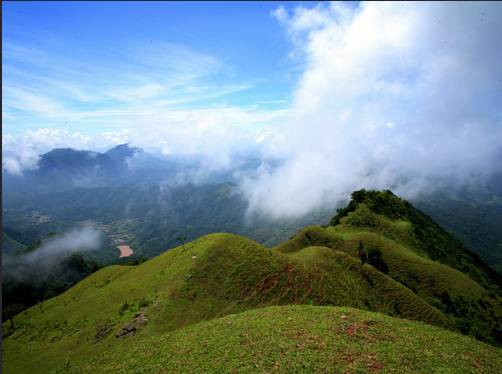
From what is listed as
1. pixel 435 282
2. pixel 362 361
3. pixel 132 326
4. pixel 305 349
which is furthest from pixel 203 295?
pixel 435 282

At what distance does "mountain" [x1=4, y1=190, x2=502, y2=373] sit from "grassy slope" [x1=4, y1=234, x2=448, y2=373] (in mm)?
187

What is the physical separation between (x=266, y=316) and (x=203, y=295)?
1184 cm

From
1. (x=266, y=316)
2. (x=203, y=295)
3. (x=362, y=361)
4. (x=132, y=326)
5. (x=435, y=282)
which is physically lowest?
(x=435, y=282)

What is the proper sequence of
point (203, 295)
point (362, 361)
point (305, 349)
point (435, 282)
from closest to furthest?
point (362, 361)
point (305, 349)
point (203, 295)
point (435, 282)

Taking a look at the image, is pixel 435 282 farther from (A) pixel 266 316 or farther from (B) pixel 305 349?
(B) pixel 305 349

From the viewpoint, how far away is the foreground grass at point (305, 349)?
66.3 ft

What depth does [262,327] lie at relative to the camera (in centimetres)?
Result: 2508

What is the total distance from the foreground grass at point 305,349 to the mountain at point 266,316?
0.11 m

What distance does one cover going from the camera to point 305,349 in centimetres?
2152

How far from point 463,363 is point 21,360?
4594 cm

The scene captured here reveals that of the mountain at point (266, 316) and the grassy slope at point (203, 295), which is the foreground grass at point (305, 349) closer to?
the mountain at point (266, 316)

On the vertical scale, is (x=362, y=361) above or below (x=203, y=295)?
above

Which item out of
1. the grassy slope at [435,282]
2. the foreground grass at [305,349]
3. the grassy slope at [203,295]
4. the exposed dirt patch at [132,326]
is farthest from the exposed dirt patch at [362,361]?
the grassy slope at [435,282]

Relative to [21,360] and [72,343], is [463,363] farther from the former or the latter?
[21,360]
